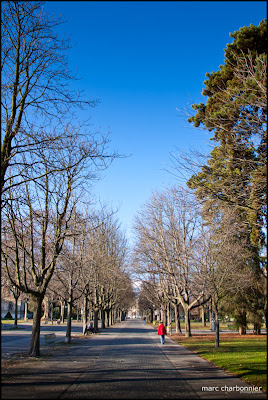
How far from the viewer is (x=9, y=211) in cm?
1531

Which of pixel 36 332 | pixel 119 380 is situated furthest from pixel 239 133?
pixel 36 332

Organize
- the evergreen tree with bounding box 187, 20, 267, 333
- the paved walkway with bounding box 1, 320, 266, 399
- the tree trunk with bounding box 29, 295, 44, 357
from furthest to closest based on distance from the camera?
the tree trunk with bounding box 29, 295, 44, 357 → the evergreen tree with bounding box 187, 20, 267, 333 → the paved walkway with bounding box 1, 320, 266, 399

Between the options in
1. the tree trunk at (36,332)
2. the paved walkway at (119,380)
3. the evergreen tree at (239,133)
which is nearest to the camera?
the paved walkway at (119,380)

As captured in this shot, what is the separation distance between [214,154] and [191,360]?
908 centimetres

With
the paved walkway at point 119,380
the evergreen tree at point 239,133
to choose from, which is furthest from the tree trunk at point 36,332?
the evergreen tree at point 239,133

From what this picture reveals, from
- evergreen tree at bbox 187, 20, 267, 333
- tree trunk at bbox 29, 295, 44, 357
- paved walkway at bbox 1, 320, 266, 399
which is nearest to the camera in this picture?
paved walkway at bbox 1, 320, 266, 399

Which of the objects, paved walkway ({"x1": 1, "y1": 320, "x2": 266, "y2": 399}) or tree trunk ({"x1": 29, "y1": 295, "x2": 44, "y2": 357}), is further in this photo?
tree trunk ({"x1": 29, "y1": 295, "x2": 44, "y2": 357})

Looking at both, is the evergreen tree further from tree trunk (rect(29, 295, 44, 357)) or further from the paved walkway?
tree trunk (rect(29, 295, 44, 357))

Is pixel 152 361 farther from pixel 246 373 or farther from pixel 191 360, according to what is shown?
pixel 246 373

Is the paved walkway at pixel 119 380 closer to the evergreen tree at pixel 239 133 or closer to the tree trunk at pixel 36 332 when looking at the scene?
the tree trunk at pixel 36 332

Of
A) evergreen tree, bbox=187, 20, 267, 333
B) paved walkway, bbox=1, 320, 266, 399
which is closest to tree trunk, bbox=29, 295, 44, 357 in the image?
paved walkway, bbox=1, 320, 266, 399

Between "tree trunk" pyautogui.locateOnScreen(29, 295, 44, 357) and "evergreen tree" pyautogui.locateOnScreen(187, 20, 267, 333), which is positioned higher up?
"evergreen tree" pyautogui.locateOnScreen(187, 20, 267, 333)

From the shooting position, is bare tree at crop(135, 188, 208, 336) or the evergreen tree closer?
the evergreen tree

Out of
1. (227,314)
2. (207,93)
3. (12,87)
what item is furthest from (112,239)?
(12,87)
